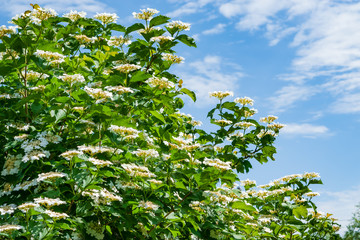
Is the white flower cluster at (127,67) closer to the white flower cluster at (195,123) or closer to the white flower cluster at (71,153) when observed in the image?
the white flower cluster at (71,153)

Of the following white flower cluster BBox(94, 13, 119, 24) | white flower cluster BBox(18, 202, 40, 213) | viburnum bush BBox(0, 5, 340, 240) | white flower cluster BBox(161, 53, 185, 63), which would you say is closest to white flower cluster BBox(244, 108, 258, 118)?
viburnum bush BBox(0, 5, 340, 240)

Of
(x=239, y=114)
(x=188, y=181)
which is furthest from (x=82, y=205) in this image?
(x=239, y=114)

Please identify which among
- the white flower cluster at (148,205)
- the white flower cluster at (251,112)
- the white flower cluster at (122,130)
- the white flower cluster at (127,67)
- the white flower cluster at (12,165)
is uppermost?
the white flower cluster at (251,112)

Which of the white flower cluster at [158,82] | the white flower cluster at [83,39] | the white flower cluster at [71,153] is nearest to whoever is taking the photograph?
the white flower cluster at [71,153]

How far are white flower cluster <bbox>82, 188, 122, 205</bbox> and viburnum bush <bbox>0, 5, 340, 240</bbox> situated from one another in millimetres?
11

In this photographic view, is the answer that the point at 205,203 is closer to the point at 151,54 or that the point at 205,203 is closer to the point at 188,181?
the point at 188,181

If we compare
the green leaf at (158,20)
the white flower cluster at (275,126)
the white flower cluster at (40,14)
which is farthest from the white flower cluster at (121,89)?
the white flower cluster at (275,126)

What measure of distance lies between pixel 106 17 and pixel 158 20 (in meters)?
0.93

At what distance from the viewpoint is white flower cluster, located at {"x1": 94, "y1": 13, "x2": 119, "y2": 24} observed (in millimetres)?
4504

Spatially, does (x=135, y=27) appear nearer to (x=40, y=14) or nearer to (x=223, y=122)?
(x=40, y=14)

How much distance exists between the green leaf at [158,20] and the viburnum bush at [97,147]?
0.03 feet

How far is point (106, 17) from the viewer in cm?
454

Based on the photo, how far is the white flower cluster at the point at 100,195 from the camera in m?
2.91

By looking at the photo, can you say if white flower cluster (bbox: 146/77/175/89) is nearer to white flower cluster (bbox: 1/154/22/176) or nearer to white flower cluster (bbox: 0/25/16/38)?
white flower cluster (bbox: 1/154/22/176)
